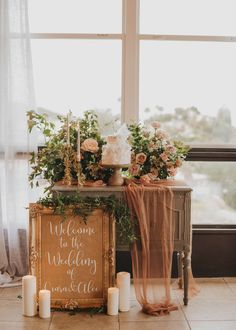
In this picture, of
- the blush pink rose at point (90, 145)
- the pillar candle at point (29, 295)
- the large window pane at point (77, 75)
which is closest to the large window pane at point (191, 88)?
the large window pane at point (77, 75)

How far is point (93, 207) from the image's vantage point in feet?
11.8

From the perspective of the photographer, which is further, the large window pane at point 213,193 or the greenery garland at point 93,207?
the large window pane at point 213,193

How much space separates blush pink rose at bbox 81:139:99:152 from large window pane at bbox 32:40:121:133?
82 cm

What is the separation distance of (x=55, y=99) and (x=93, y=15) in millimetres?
716

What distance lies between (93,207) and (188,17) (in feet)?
5.89

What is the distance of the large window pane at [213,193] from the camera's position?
4.55 metres

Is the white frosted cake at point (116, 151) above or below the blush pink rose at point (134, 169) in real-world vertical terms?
above

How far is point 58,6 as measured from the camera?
14.4ft

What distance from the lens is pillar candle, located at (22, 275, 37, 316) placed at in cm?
353

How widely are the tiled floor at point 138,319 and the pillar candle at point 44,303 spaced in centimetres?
4

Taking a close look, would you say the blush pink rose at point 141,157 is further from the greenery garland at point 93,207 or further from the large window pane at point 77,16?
the large window pane at point 77,16

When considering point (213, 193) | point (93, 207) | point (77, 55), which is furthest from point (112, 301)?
point (77, 55)

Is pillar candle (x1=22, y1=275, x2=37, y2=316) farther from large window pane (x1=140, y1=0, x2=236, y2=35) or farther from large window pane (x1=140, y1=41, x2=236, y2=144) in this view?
large window pane (x1=140, y1=0, x2=236, y2=35)

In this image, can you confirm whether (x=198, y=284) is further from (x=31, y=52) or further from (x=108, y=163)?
(x=31, y=52)
